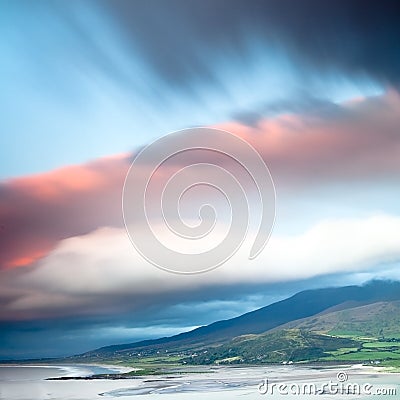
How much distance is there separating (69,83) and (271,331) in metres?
2.29

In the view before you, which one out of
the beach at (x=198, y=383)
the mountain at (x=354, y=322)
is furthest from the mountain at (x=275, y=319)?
the beach at (x=198, y=383)

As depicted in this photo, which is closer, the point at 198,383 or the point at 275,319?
the point at 198,383

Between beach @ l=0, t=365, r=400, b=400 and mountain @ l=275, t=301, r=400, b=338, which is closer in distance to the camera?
beach @ l=0, t=365, r=400, b=400

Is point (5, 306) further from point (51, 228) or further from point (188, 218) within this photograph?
point (188, 218)

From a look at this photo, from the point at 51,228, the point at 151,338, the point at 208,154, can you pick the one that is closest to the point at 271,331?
the point at 151,338

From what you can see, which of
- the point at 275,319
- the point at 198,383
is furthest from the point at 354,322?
the point at 198,383

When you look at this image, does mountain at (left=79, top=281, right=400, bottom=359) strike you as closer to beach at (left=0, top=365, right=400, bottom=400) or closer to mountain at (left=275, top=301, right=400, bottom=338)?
mountain at (left=275, top=301, right=400, bottom=338)

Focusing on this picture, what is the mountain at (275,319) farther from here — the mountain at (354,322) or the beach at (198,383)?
the beach at (198,383)

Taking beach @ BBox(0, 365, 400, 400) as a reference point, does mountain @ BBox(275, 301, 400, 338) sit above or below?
above

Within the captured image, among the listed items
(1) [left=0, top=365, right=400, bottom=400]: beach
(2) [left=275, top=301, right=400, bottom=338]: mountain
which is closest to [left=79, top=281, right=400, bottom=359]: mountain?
(2) [left=275, top=301, right=400, bottom=338]: mountain

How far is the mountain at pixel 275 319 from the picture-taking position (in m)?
5.69

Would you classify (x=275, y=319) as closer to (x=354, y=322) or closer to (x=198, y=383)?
(x=354, y=322)

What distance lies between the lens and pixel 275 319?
5.68 meters

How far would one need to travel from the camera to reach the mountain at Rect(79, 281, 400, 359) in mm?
5688
